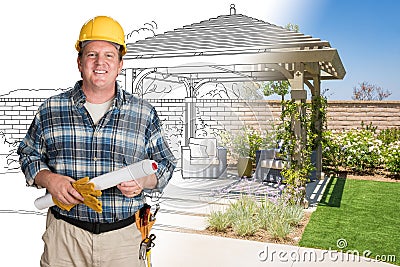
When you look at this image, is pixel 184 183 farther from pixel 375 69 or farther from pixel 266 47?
→ pixel 375 69

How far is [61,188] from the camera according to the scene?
1961 mm

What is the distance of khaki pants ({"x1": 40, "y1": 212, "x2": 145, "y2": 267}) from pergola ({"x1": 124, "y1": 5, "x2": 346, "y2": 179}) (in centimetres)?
485

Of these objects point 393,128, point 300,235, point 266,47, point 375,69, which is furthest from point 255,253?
point 375,69

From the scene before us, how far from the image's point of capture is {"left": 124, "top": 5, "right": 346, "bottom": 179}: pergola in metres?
6.59

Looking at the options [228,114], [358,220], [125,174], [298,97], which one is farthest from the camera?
[228,114]

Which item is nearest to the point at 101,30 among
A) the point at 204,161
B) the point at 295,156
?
the point at 295,156

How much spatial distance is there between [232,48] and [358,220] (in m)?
2.93

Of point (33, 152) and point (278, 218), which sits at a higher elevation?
point (33, 152)

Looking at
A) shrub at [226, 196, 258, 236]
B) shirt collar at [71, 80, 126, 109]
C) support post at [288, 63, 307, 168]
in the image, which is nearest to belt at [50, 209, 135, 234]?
shirt collar at [71, 80, 126, 109]

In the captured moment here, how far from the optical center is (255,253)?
434cm

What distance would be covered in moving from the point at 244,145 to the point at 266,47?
9.31 ft

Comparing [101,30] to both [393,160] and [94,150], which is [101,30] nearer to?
[94,150]

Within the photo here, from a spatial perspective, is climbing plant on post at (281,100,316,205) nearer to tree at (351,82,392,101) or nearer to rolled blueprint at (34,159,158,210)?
rolled blueprint at (34,159,158,210)

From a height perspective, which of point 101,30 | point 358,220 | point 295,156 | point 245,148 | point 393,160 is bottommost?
Result: point 358,220
